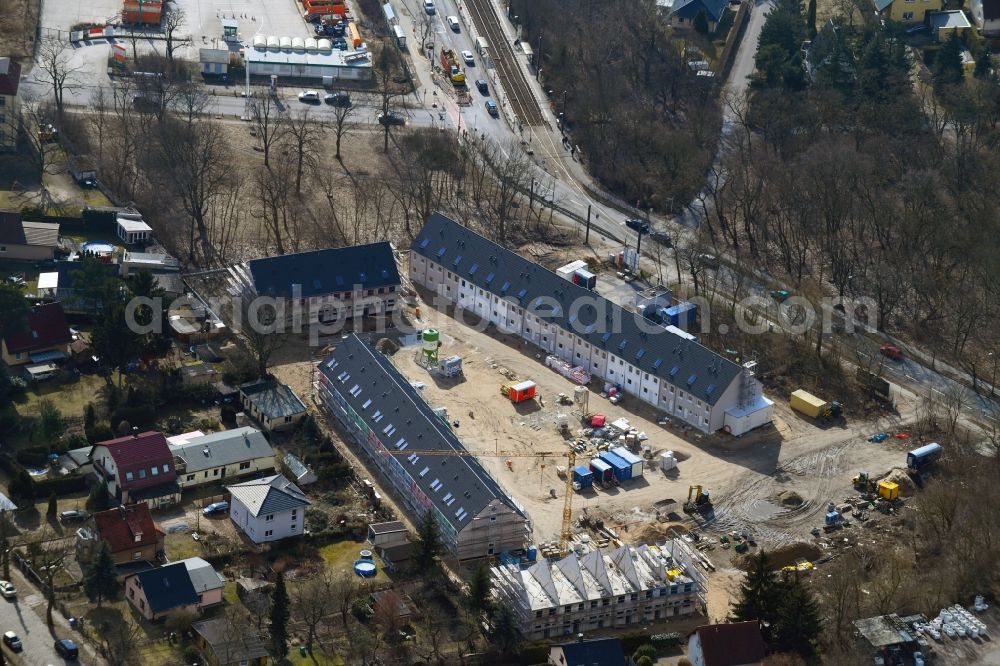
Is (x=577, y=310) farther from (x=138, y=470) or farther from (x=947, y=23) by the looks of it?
(x=947, y=23)

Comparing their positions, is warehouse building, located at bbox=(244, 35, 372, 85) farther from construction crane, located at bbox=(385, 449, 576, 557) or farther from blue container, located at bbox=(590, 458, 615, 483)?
blue container, located at bbox=(590, 458, 615, 483)

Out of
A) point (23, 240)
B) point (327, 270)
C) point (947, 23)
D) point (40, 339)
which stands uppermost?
point (947, 23)

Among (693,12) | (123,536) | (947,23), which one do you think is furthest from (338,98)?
(123,536)

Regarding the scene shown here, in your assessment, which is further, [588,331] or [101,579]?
[588,331]

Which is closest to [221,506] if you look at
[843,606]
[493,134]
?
[843,606]

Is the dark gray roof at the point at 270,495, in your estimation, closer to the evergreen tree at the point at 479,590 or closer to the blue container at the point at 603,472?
the evergreen tree at the point at 479,590

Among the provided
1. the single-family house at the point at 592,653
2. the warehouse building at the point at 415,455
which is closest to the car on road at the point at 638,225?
the warehouse building at the point at 415,455
